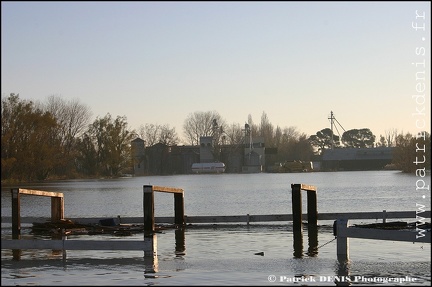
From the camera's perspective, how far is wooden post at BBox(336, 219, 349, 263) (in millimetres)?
22000

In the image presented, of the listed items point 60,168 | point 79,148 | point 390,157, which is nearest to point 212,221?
point 60,168

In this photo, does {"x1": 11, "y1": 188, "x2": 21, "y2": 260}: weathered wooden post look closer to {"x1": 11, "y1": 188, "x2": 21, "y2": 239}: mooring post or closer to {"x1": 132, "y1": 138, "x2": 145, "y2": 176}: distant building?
{"x1": 11, "y1": 188, "x2": 21, "y2": 239}: mooring post

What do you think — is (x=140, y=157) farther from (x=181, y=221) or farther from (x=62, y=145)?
(x=181, y=221)

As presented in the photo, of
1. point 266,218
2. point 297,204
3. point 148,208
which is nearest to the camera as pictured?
point 148,208

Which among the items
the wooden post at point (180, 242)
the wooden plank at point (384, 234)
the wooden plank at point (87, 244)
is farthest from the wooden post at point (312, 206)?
the wooden plank at point (87, 244)

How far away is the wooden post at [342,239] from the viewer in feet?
72.2

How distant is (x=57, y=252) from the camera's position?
85.0ft

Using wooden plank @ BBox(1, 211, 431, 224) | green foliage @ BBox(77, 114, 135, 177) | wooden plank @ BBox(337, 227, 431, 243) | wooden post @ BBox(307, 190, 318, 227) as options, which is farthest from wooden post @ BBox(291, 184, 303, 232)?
green foliage @ BBox(77, 114, 135, 177)

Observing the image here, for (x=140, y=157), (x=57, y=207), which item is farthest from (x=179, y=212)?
(x=140, y=157)

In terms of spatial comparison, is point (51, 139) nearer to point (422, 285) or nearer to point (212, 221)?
point (212, 221)

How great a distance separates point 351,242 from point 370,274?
754cm

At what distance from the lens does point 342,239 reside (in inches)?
890

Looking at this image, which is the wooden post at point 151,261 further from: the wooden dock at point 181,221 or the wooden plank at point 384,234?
the wooden plank at point 384,234

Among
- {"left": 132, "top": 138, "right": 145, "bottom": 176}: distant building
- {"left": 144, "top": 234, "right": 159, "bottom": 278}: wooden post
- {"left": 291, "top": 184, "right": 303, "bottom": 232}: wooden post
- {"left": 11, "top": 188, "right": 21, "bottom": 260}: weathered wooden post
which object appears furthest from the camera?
{"left": 132, "top": 138, "right": 145, "bottom": 176}: distant building
